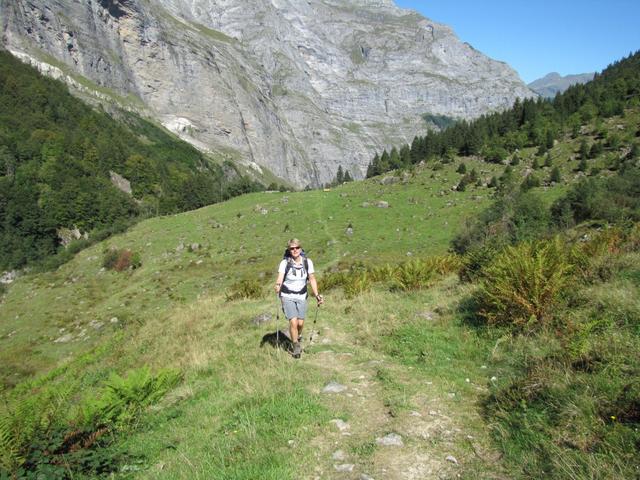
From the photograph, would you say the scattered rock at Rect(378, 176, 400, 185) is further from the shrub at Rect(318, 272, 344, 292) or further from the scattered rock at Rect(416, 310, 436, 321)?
the scattered rock at Rect(416, 310, 436, 321)

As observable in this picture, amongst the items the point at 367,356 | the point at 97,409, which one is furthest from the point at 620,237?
the point at 97,409

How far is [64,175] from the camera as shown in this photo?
88062 mm

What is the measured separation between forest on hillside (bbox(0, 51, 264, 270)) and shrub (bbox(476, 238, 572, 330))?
2103 inches

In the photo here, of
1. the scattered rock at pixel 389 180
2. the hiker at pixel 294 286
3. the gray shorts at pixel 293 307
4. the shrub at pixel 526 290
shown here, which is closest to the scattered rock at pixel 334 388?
the hiker at pixel 294 286

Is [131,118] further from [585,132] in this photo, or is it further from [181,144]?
[585,132]

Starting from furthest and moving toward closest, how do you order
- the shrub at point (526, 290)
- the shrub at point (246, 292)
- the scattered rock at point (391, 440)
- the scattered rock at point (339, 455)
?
the shrub at point (246, 292) < the shrub at point (526, 290) < the scattered rock at point (391, 440) < the scattered rock at point (339, 455)

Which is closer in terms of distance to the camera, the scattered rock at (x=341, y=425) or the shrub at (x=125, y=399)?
the scattered rock at (x=341, y=425)

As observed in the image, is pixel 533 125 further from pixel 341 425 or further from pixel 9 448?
pixel 9 448

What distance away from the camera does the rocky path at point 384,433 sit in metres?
4.08

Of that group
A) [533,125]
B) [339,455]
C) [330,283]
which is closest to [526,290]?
[339,455]

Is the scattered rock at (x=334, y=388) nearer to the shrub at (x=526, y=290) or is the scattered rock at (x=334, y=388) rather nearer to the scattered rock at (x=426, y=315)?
the shrub at (x=526, y=290)

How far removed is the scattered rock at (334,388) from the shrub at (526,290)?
373cm

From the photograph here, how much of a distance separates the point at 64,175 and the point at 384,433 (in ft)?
342

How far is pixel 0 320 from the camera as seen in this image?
3094 centimetres
